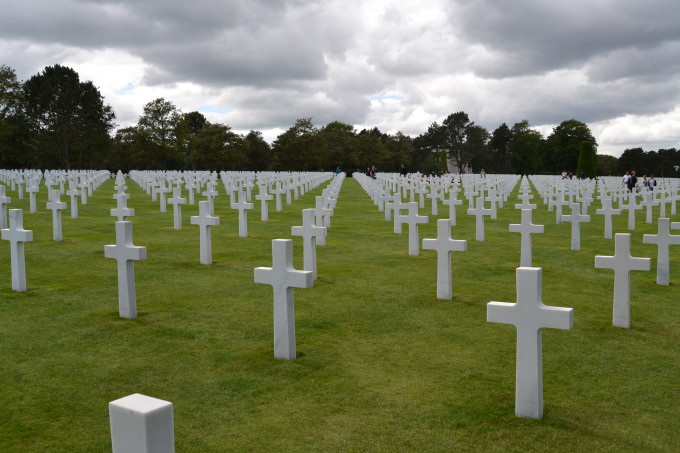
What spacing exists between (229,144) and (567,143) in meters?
48.8

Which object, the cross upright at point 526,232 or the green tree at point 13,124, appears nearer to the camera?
the cross upright at point 526,232

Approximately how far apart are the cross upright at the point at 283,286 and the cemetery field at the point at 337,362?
0.15 meters

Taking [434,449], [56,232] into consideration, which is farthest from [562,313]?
[56,232]

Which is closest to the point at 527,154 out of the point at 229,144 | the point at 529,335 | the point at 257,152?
the point at 257,152

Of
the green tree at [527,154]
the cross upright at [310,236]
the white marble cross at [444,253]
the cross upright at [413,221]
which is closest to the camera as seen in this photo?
the white marble cross at [444,253]

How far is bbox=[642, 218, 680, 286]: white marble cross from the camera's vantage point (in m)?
7.87

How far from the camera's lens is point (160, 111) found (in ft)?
248

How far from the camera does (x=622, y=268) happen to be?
19.9 ft

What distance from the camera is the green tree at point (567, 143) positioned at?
285 ft

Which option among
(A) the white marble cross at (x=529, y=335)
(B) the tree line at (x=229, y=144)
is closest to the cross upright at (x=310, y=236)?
(A) the white marble cross at (x=529, y=335)

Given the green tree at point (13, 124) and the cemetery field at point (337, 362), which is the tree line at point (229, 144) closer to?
the green tree at point (13, 124)

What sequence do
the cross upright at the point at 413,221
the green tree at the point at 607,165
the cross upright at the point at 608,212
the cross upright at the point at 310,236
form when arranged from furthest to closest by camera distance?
the green tree at the point at 607,165, the cross upright at the point at 608,212, the cross upright at the point at 413,221, the cross upright at the point at 310,236

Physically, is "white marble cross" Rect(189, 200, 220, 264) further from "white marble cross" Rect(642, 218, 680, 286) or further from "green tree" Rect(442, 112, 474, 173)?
"green tree" Rect(442, 112, 474, 173)

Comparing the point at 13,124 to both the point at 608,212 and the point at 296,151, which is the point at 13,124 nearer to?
the point at 296,151
